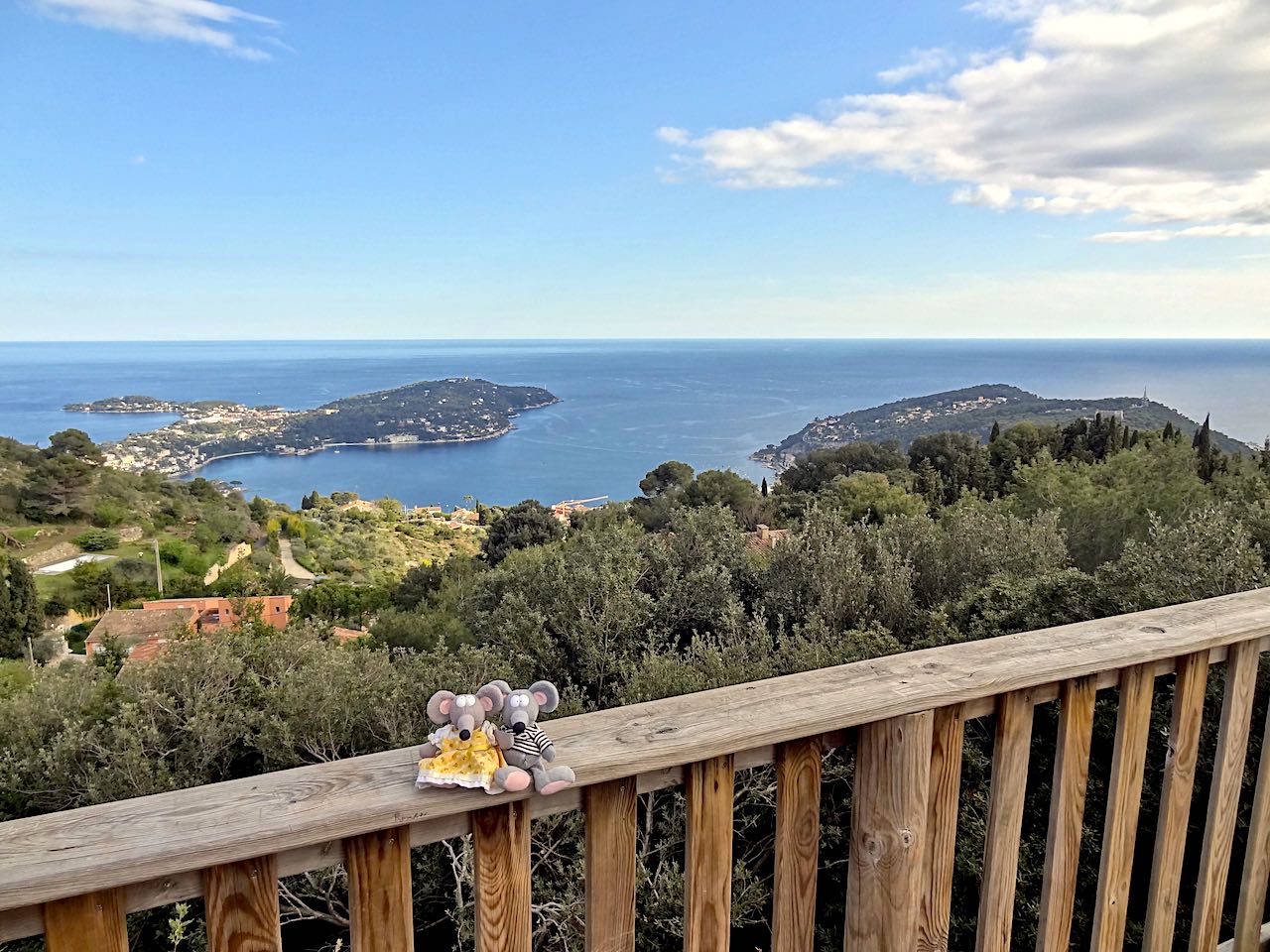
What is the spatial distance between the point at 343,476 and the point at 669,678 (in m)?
67.3

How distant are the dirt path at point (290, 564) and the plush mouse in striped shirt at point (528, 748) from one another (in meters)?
27.4

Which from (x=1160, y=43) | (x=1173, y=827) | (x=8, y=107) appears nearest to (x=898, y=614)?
(x=1173, y=827)

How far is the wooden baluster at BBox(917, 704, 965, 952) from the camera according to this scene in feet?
3.41

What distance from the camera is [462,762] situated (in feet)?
2.50

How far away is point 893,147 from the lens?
27.0m

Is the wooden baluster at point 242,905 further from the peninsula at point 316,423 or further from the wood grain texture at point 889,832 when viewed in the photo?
the peninsula at point 316,423

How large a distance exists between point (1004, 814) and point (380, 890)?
90 cm

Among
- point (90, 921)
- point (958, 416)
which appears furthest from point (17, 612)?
point (958, 416)

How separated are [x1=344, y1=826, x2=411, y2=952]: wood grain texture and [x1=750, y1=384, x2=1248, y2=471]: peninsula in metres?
37.9

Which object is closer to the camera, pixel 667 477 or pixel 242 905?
pixel 242 905

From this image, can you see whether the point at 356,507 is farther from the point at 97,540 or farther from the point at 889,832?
the point at 889,832

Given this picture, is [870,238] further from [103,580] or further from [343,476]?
[343,476]

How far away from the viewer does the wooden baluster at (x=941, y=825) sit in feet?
3.41

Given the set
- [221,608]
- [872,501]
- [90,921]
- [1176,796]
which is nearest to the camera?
[90,921]
